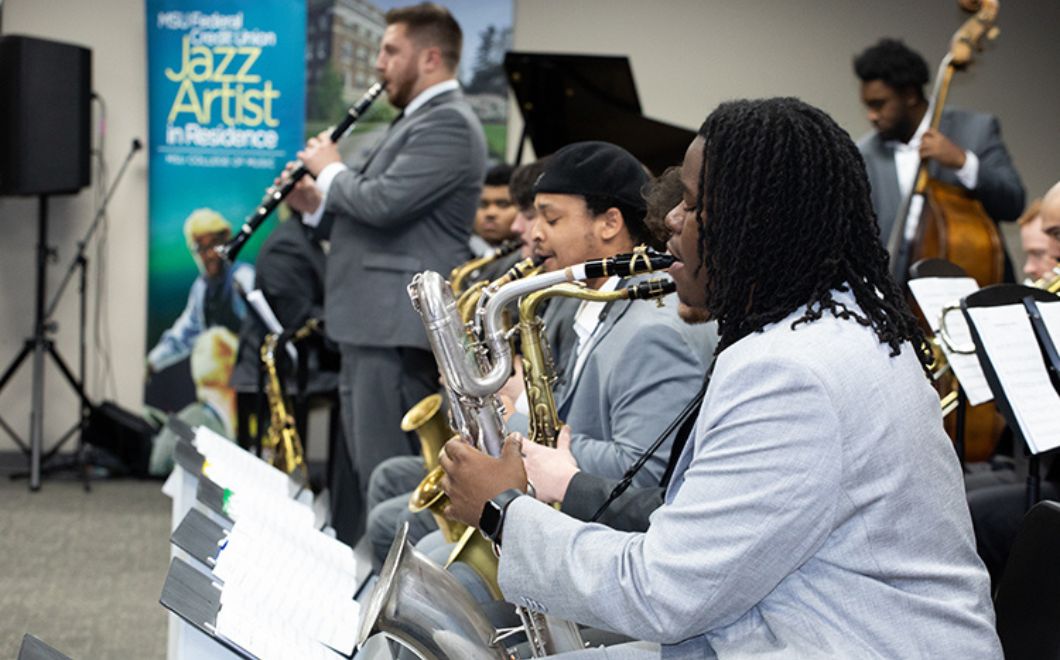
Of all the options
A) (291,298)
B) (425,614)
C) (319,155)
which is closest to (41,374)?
(291,298)

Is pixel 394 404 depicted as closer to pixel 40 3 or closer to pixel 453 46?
pixel 453 46

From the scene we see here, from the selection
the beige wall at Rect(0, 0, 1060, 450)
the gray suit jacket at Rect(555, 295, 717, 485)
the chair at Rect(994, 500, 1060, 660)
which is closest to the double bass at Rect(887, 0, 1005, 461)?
the gray suit jacket at Rect(555, 295, 717, 485)

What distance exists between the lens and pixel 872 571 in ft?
5.19

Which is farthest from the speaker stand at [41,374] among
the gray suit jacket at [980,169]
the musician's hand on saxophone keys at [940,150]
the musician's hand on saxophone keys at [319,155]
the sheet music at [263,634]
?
the sheet music at [263,634]

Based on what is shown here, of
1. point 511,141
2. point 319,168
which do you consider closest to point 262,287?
point 319,168

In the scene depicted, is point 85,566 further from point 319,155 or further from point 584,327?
point 584,327

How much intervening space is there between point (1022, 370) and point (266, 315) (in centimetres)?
339

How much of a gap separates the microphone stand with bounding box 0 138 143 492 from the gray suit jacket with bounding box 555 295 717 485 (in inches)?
167

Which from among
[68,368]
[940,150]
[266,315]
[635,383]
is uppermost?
[940,150]

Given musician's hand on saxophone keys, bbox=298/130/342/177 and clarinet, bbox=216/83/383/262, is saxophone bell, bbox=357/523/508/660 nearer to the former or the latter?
musician's hand on saxophone keys, bbox=298/130/342/177

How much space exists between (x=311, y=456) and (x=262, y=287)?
5.53 feet

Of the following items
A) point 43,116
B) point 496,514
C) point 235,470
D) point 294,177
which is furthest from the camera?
point 43,116

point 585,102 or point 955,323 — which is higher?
point 585,102

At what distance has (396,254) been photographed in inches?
171
